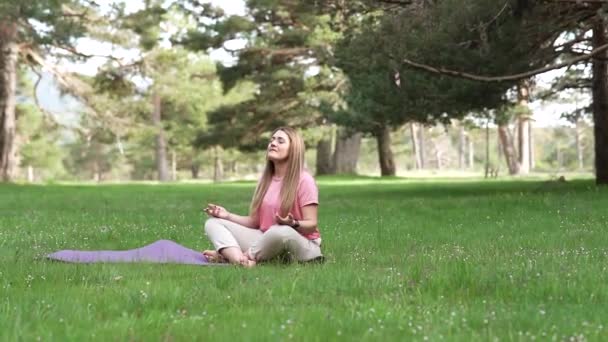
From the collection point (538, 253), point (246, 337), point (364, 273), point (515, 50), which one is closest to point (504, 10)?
point (515, 50)

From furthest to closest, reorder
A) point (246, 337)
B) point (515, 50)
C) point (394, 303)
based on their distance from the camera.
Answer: point (515, 50)
point (394, 303)
point (246, 337)

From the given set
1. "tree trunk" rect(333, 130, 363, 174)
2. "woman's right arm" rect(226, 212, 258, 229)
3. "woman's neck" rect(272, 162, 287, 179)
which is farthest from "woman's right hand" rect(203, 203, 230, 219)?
"tree trunk" rect(333, 130, 363, 174)

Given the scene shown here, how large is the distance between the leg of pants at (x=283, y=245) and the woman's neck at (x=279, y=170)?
0.68 m

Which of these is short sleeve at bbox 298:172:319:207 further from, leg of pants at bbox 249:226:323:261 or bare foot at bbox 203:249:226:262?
bare foot at bbox 203:249:226:262

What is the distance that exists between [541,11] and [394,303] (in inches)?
471

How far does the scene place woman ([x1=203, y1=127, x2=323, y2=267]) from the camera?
6309mm

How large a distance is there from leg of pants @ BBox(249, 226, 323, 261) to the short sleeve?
34 cm

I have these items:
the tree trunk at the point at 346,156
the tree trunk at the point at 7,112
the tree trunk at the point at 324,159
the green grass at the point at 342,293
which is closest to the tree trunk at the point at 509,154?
the tree trunk at the point at 346,156

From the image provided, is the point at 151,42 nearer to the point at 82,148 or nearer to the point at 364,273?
the point at 364,273

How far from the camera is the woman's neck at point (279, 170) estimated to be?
6711 mm

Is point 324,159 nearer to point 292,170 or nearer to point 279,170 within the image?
point 279,170

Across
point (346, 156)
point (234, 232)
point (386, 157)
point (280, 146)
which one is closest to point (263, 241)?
point (234, 232)

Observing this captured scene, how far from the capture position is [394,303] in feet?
13.8

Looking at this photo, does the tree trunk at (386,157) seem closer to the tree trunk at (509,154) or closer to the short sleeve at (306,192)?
the tree trunk at (509,154)
